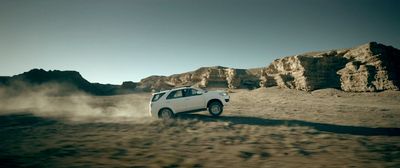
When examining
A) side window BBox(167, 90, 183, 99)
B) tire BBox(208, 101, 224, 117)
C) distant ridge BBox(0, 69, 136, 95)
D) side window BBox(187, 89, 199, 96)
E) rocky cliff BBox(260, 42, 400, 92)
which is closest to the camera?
side window BBox(167, 90, 183, 99)

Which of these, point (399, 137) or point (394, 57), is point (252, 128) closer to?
point (399, 137)

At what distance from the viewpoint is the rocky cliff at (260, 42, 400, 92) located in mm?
30453

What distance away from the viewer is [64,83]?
7912cm

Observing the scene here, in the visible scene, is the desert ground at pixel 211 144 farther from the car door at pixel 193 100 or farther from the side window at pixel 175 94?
the side window at pixel 175 94

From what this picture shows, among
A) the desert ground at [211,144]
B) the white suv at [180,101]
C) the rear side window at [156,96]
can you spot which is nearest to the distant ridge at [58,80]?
the rear side window at [156,96]

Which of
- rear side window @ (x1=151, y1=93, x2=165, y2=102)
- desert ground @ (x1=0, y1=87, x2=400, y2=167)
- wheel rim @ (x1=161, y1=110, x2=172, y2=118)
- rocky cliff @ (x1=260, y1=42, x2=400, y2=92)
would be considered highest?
rocky cliff @ (x1=260, y1=42, x2=400, y2=92)

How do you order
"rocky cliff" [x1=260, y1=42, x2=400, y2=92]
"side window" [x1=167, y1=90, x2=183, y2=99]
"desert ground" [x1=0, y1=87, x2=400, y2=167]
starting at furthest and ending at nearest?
1. "rocky cliff" [x1=260, y1=42, x2=400, y2=92]
2. "side window" [x1=167, y1=90, x2=183, y2=99]
3. "desert ground" [x1=0, y1=87, x2=400, y2=167]

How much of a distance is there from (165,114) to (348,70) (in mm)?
28472

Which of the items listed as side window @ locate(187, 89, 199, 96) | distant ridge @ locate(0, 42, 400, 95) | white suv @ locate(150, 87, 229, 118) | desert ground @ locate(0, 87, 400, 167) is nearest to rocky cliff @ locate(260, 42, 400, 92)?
distant ridge @ locate(0, 42, 400, 95)

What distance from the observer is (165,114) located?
14672 mm

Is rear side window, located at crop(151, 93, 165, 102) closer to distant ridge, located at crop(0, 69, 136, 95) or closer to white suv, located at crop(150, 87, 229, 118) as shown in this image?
white suv, located at crop(150, 87, 229, 118)

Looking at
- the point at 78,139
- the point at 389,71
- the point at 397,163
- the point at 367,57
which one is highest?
the point at 367,57

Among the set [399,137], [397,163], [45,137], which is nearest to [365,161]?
[397,163]

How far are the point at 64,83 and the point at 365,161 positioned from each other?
3331 inches
